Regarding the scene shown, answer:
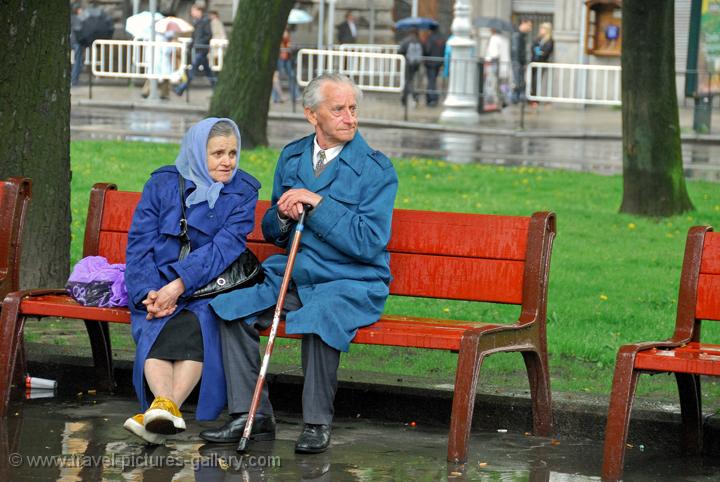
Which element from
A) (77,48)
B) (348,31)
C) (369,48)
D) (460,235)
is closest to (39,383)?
(460,235)

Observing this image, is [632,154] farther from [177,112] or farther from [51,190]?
[177,112]

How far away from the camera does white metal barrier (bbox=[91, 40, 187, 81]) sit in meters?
28.5

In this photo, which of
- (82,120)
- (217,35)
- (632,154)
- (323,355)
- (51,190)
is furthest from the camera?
(217,35)

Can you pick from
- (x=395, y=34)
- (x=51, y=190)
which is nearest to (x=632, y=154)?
(x=51, y=190)

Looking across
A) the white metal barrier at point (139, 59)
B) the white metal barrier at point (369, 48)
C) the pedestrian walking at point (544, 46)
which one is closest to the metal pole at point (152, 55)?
the white metal barrier at point (139, 59)

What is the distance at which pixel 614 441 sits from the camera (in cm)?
511

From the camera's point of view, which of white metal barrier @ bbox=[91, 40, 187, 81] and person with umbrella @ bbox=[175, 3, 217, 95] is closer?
white metal barrier @ bbox=[91, 40, 187, 81]

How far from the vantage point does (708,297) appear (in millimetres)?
5547

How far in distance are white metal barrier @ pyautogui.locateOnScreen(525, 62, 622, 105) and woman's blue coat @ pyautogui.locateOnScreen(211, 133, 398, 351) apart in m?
20.6

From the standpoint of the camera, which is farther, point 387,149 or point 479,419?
point 387,149

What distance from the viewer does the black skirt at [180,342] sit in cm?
559

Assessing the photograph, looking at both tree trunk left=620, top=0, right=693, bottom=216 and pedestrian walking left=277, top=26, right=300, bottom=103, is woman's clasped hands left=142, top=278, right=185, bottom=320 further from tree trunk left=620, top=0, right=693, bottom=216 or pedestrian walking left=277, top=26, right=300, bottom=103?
pedestrian walking left=277, top=26, right=300, bottom=103

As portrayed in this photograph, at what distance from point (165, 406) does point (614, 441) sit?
1.60 meters

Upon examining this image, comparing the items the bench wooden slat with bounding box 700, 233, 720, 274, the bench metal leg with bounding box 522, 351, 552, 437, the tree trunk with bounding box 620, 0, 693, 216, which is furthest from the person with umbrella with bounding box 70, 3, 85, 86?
the bench wooden slat with bounding box 700, 233, 720, 274
